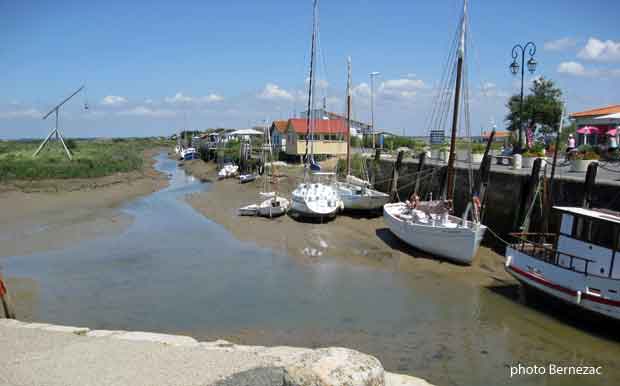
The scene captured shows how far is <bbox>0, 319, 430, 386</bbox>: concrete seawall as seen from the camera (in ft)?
21.5

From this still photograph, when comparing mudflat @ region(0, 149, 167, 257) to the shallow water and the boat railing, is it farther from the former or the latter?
the boat railing

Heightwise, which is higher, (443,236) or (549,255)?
(549,255)

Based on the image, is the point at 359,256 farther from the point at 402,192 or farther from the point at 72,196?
the point at 72,196

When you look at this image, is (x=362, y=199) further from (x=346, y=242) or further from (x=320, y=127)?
(x=320, y=127)

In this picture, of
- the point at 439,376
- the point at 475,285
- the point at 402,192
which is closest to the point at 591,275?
the point at 475,285

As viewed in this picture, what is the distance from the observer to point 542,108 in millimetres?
A: 39188

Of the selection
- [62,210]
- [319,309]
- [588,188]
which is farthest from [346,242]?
[62,210]

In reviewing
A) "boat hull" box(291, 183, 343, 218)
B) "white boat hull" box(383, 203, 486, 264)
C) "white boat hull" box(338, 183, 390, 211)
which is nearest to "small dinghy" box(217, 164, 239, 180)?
"boat hull" box(291, 183, 343, 218)

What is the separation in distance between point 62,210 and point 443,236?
90.1ft

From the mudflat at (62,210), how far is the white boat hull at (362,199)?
1364 cm

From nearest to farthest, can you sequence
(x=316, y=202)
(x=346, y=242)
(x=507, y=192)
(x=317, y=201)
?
(x=507, y=192)
(x=346, y=242)
(x=316, y=202)
(x=317, y=201)

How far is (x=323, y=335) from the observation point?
40.4 ft

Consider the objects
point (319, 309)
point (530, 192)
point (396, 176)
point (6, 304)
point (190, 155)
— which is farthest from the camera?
point (190, 155)

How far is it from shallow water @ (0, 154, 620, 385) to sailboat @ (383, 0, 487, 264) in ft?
5.51
